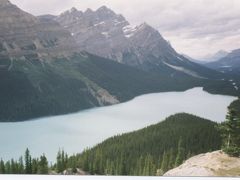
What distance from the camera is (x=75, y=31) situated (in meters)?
106

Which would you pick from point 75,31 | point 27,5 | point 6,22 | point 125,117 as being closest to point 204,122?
point 125,117

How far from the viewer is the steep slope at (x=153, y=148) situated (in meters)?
21.2

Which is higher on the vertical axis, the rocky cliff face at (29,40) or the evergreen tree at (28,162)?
the rocky cliff face at (29,40)

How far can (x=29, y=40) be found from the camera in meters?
94.2

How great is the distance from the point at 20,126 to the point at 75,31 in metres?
83.7

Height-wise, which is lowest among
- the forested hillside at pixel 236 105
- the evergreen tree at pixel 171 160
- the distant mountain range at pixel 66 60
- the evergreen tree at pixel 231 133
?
the evergreen tree at pixel 171 160

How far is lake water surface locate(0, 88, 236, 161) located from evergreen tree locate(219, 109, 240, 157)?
860 millimetres

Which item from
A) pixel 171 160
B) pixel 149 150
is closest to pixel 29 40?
pixel 149 150

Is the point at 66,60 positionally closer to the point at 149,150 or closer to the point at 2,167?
the point at 149,150

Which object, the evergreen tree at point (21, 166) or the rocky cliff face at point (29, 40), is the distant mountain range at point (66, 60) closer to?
the rocky cliff face at point (29, 40)

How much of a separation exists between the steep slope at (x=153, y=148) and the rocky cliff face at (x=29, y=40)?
45.5 metres

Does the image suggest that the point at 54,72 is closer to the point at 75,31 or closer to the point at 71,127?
the point at 75,31

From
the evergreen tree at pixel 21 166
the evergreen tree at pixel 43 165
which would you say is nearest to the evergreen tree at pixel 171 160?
the evergreen tree at pixel 43 165

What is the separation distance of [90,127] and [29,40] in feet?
248
